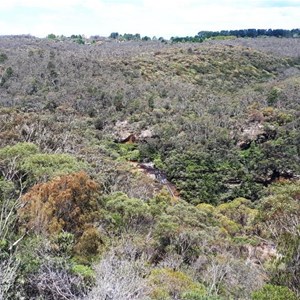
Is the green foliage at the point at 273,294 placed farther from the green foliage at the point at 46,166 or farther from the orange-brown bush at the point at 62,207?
the green foliage at the point at 46,166

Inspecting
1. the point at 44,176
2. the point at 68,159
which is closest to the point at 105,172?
the point at 68,159

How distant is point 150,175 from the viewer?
44750 millimetres

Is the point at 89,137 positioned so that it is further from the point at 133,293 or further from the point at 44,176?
the point at 133,293

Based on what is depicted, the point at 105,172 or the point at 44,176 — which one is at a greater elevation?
the point at 44,176

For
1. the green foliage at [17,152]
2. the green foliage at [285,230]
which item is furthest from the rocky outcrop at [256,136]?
the green foliage at [17,152]

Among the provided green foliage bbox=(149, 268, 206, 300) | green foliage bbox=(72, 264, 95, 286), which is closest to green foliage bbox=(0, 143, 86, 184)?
green foliage bbox=(149, 268, 206, 300)

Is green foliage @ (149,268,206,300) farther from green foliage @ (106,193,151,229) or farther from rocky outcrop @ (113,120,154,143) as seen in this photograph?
rocky outcrop @ (113,120,154,143)

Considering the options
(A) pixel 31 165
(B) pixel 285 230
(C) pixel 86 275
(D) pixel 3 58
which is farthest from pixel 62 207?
(D) pixel 3 58

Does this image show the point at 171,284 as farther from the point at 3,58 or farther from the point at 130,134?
the point at 3,58

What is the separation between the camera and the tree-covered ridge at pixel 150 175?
1320 centimetres

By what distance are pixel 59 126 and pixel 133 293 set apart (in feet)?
107

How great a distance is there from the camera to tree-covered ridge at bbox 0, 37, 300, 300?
43.3 feet

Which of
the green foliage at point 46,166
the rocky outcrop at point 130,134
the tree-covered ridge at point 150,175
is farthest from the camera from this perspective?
the rocky outcrop at point 130,134

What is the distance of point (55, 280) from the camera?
11.2 m
